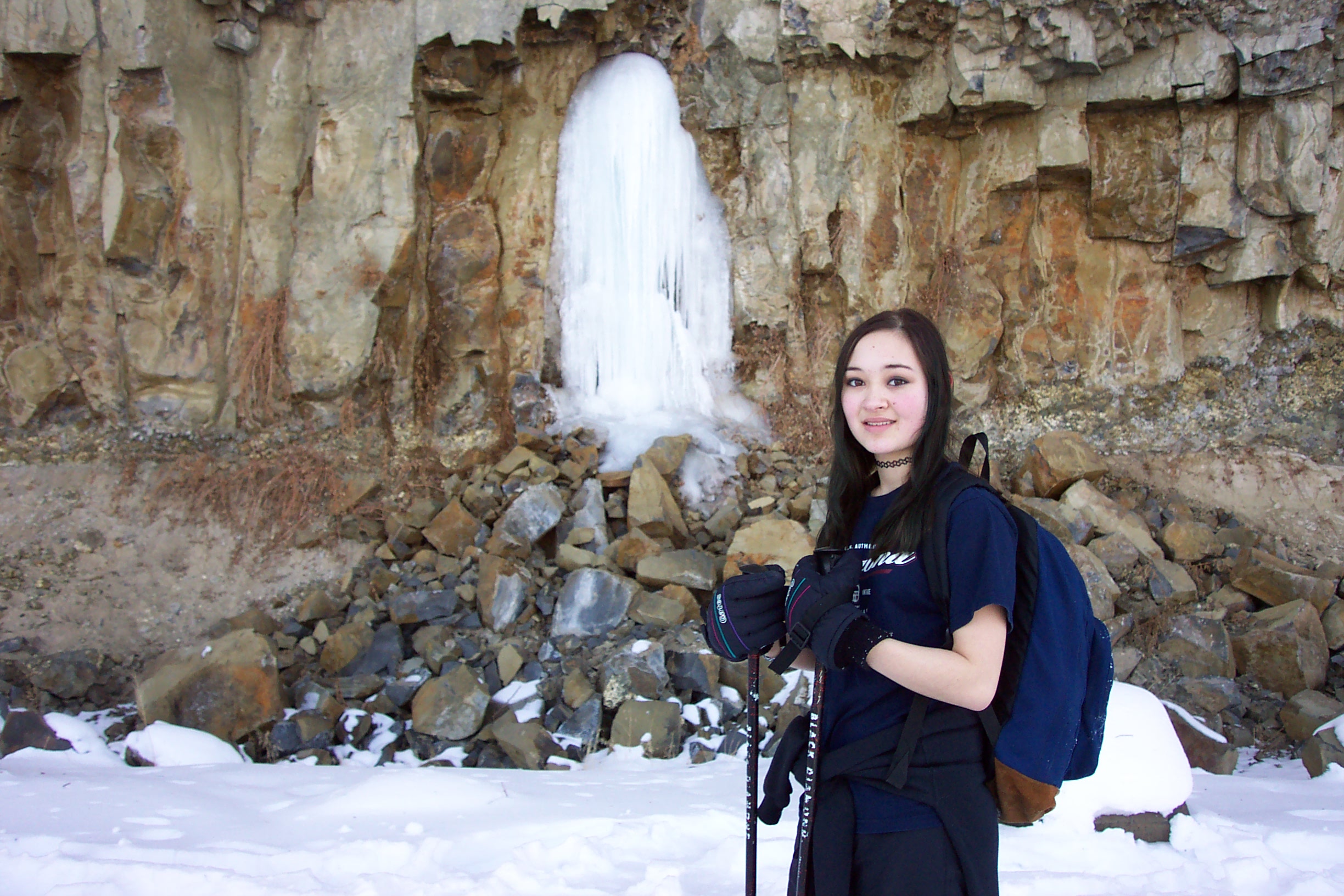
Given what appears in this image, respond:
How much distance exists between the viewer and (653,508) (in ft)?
23.9

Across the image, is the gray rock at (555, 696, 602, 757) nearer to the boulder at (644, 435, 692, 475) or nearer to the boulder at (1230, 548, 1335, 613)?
the boulder at (644, 435, 692, 475)

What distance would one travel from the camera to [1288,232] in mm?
8008

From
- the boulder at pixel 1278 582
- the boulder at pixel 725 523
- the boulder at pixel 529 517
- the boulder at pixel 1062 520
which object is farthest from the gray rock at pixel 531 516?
the boulder at pixel 1278 582

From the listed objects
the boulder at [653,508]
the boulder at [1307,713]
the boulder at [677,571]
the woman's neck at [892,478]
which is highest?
the woman's neck at [892,478]

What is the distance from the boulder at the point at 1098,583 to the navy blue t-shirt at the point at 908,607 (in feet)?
17.2

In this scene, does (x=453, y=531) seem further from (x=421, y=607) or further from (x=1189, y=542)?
(x=1189, y=542)

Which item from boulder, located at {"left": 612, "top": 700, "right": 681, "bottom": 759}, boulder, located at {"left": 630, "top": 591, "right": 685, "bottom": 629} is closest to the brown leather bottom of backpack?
boulder, located at {"left": 612, "top": 700, "right": 681, "bottom": 759}

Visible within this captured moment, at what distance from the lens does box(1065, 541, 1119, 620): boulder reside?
6289 mm

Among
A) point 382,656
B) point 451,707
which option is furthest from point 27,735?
point 451,707

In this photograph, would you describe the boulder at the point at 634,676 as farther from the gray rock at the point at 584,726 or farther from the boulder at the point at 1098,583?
the boulder at the point at 1098,583

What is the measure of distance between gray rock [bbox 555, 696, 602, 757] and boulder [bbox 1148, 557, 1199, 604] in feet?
14.7

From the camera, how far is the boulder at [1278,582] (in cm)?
651

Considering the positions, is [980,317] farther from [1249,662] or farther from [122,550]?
[122,550]

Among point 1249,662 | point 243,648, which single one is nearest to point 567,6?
point 243,648
